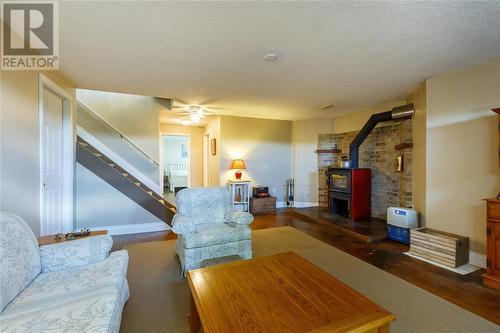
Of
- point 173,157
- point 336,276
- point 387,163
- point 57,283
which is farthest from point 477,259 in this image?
point 173,157

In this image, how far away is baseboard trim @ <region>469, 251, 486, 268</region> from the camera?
256 centimetres

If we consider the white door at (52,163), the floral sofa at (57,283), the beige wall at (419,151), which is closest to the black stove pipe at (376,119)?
the beige wall at (419,151)

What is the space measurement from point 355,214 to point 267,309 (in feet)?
12.4

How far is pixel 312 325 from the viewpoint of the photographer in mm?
1122

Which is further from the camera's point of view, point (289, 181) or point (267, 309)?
point (289, 181)

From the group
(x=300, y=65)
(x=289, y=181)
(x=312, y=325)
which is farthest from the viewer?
(x=289, y=181)

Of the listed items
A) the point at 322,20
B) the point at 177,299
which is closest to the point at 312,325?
the point at 177,299

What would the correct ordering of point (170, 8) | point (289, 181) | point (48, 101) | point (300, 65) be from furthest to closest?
point (289, 181), point (48, 101), point (300, 65), point (170, 8)

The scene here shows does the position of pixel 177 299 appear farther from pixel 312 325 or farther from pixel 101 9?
pixel 101 9

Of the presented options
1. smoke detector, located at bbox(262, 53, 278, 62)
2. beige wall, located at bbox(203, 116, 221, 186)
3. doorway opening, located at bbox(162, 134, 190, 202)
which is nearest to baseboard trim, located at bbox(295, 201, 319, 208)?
beige wall, located at bbox(203, 116, 221, 186)

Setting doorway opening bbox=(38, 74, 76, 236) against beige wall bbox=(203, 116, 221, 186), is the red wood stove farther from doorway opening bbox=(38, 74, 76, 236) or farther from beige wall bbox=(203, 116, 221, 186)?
doorway opening bbox=(38, 74, 76, 236)

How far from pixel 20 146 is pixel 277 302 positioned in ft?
8.40

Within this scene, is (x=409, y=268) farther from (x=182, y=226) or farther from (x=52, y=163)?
(x=52, y=163)

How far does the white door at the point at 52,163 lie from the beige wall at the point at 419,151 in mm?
4904
